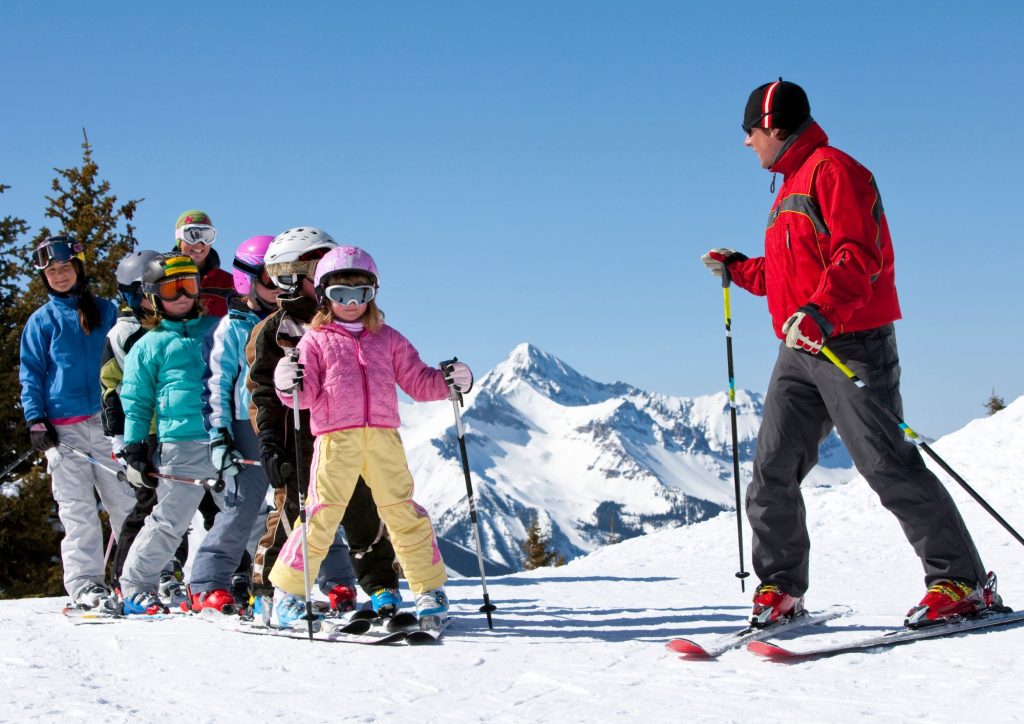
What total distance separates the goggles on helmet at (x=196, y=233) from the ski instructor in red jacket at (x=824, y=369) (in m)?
5.21

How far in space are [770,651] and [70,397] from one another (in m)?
5.77

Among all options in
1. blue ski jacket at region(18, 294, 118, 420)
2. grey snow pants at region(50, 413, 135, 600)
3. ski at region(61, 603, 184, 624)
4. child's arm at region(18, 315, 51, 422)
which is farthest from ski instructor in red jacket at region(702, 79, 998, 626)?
child's arm at region(18, 315, 51, 422)

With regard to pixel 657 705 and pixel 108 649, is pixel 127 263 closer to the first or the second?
pixel 108 649

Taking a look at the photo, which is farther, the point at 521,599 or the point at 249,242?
the point at 521,599

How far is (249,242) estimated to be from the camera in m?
6.92

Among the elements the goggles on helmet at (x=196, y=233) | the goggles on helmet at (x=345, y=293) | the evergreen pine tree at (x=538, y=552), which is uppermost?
the goggles on helmet at (x=196, y=233)

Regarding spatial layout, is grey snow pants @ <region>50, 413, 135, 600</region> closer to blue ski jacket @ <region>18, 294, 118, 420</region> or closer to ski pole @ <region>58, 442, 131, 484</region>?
ski pole @ <region>58, 442, 131, 484</region>

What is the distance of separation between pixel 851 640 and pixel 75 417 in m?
5.93

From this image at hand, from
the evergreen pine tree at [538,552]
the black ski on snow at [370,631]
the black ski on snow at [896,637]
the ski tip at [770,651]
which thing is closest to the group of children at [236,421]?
the black ski on snow at [370,631]

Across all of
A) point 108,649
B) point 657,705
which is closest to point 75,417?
point 108,649

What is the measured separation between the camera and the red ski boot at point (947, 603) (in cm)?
461

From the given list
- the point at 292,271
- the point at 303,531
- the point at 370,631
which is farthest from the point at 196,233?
the point at 370,631

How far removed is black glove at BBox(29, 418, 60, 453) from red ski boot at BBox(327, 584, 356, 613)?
2.57m

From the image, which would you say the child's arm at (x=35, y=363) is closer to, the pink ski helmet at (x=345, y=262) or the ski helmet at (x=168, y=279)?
the ski helmet at (x=168, y=279)
